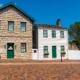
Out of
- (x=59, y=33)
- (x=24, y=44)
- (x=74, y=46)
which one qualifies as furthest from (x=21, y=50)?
(x=74, y=46)

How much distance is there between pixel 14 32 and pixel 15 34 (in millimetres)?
317

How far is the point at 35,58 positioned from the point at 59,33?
5.90 meters

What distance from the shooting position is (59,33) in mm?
26375

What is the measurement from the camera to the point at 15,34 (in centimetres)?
2277

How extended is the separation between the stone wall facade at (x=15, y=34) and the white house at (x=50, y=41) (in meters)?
2.07

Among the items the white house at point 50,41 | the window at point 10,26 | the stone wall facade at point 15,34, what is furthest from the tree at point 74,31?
the window at point 10,26

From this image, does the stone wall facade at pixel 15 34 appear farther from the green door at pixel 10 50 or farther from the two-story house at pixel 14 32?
the green door at pixel 10 50

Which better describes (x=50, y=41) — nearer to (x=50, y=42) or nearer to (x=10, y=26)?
(x=50, y=42)

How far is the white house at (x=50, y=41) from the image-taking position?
24.9 m

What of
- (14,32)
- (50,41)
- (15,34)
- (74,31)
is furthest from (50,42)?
(74,31)

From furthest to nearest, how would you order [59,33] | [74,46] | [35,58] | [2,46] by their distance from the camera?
1. [74,46]
2. [59,33]
3. [35,58]
4. [2,46]

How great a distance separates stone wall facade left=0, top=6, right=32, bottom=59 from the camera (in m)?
22.3

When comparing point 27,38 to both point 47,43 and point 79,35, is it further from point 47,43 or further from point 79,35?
point 79,35

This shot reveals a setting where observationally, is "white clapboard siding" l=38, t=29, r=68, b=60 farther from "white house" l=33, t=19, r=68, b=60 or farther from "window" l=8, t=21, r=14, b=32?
"window" l=8, t=21, r=14, b=32
